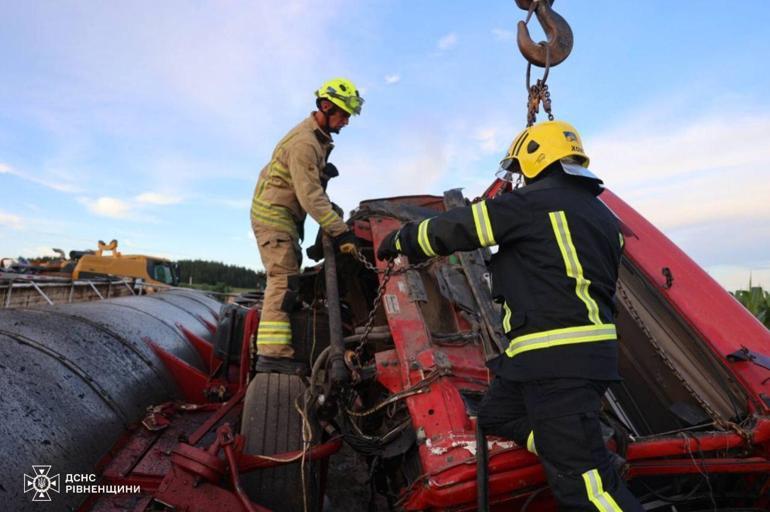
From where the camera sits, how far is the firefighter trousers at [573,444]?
6.44ft

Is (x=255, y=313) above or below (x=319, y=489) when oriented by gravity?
above

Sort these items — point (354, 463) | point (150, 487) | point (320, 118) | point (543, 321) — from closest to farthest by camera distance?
point (543, 321) < point (150, 487) < point (320, 118) < point (354, 463)

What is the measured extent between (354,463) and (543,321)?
3506mm

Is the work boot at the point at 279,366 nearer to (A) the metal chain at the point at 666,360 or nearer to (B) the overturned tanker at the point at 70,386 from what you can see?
(B) the overturned tanker at the point at 70,386

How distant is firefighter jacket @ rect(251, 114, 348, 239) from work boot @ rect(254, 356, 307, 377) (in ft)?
3.03

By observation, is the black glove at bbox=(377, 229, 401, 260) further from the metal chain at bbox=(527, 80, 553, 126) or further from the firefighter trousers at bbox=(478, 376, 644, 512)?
the metal chain at bbox=(527, 80, 553, 126)

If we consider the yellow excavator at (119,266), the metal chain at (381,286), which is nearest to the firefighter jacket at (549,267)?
the metal chain at (381,286)

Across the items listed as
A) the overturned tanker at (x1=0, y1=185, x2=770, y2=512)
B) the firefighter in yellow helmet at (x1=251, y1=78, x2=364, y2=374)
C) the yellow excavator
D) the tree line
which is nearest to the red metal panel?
the overturned tanker at (x1=0, y1=185, x2=770, y2=512)

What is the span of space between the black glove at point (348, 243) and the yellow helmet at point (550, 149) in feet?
4.48

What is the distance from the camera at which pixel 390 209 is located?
3.90 m

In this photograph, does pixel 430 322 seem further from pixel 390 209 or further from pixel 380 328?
pixel 390 209

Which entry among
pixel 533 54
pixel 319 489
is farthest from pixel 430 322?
pixel 533 54

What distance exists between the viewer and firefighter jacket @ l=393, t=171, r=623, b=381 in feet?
7.06

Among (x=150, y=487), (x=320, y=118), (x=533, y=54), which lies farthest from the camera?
(x=320, y=118)
